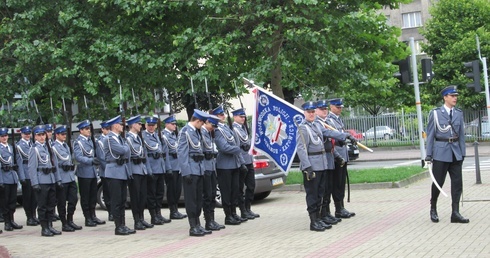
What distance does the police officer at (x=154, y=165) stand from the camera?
14.7 meters

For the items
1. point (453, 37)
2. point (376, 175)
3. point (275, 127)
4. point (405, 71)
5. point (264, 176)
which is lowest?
point (376, 175)

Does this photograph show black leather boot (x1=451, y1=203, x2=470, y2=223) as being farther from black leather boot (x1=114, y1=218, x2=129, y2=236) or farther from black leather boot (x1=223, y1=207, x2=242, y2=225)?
black leather boot (x1=114, y1=218, x2=129, y2=236)

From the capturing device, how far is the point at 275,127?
13.5m

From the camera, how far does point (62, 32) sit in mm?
Answer: 23984

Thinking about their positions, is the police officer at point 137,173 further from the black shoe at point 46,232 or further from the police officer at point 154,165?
the black shoe at point 46,232

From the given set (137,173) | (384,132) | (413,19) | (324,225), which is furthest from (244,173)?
(413,19)

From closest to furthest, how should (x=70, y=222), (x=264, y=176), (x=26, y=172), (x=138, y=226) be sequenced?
(x=138, y=226) → (x=70, y=222) → (x=26, y=172) → (x=264, y=176)

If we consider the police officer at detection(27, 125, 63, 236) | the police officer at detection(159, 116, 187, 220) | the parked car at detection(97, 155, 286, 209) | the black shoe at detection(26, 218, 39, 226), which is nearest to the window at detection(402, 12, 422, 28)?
the parked car at detection(97, 155, 286, 209)

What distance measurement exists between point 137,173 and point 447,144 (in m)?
5.17

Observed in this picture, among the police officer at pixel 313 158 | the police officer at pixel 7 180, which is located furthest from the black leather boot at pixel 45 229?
the police officer at pixel 313 158

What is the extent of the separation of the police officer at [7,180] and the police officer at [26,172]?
0.21 meters

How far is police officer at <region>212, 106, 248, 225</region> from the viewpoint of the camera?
542 inches

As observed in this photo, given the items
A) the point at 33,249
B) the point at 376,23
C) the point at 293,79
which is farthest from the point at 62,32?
the point at 33,249

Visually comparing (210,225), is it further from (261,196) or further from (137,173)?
(261,196)
